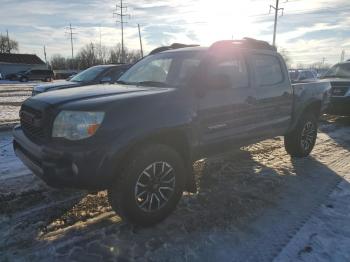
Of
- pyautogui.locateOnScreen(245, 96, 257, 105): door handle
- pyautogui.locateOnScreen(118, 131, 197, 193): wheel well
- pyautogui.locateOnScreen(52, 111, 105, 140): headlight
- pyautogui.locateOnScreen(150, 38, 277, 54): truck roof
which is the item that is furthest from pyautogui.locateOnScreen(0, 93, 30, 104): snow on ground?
pyautogui.locateOnScreen(52, 111, 105, 140): headlight

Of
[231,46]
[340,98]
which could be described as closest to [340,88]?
[340,98]

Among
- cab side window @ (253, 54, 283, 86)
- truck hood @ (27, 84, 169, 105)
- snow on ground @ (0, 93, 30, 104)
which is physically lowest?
snow on ground @ (0, 93, 30, 104)

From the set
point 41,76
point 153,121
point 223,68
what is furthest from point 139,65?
point 41,76

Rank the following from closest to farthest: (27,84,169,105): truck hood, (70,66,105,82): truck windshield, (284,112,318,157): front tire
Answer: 1. (27,84,169,105): truck hood
2. (284,112,318,157): front tire
3. (70,66,105,82): truck windshield

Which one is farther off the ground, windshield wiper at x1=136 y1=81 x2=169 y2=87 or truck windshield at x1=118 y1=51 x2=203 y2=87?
truck windshield at x1=118 y1=51 x2=203 y2=87

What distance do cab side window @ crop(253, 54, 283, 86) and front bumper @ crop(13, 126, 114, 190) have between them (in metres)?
2.85

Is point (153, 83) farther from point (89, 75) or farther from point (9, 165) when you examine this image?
point (89, 75)

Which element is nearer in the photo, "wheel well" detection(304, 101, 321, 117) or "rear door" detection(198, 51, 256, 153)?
"rear door" detection(198, 51, 256, 153)

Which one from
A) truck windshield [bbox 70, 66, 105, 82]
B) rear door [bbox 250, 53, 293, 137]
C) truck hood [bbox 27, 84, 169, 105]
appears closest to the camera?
truck hood [bbox 27, 84, 169, 105]

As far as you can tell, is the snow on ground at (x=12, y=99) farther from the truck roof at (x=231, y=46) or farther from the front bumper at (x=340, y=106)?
the front bumper at (x=340, y=106)

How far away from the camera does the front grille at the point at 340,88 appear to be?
36.1ft

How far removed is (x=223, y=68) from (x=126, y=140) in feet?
6.23

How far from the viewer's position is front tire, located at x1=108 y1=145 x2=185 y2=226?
3697 millimetres

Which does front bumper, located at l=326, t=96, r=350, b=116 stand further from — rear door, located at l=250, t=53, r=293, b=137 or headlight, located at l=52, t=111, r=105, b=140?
headlight, located at l=52, t=111, r=105, b=140
